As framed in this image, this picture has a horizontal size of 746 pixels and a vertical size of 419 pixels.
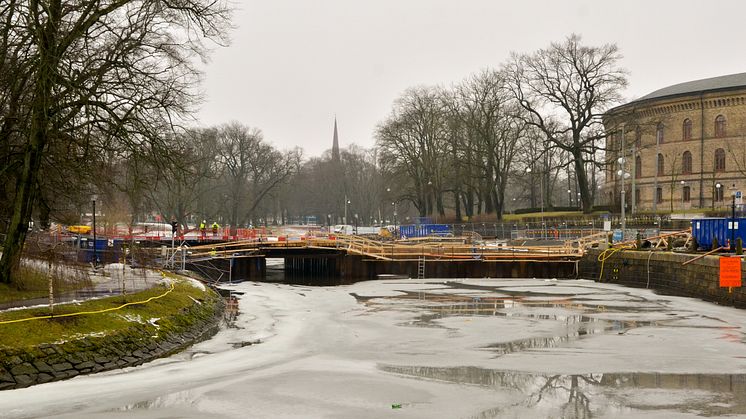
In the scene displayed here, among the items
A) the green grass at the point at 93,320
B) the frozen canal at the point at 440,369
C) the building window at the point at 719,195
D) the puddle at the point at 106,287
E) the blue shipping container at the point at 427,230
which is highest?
the building window at the point at 719,195

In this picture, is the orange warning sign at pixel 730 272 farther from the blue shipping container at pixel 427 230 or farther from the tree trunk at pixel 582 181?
the blue shipping container at pixel 427 230

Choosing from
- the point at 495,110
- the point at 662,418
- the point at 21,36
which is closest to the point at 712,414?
the point at 662,418

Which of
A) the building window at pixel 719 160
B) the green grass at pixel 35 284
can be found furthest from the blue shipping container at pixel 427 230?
the green grass at pixel 35 284

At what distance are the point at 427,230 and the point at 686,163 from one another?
2975 centimetres

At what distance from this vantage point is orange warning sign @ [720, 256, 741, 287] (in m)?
27.8

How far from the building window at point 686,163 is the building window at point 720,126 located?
3564 mm

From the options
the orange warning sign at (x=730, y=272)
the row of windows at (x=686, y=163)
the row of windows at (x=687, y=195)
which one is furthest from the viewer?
the row of windows at (x=686, y=163)

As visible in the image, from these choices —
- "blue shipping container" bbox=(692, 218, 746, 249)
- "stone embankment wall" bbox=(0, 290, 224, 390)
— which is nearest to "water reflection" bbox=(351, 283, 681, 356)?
"blue shipping container" bbox=(692, 218, 746, 249)

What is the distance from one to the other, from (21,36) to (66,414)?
13141mm

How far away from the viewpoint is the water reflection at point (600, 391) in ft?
40.0

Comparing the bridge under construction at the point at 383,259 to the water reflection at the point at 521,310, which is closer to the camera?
the water reflection at the point at 521,310

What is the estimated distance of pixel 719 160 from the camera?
73.5 metres

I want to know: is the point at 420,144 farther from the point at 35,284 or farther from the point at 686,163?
the point at 35,284

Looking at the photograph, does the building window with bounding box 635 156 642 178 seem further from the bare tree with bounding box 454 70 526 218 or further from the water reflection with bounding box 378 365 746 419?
the water reflection with bounding box 378 365 746 419
